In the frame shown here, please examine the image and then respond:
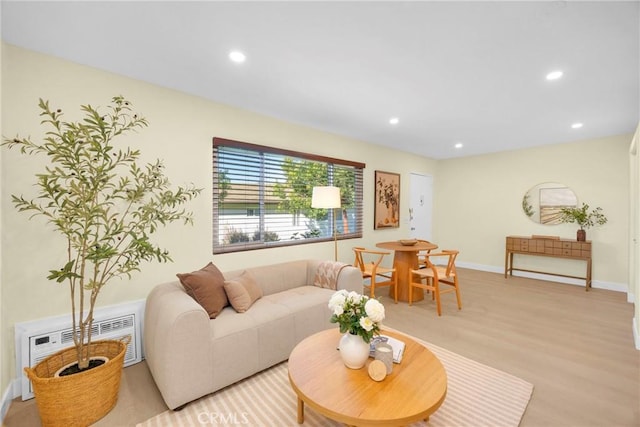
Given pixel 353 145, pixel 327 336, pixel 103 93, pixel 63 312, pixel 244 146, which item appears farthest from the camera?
pixel 353 145

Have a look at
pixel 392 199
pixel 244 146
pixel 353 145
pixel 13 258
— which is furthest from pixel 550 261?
pixel 13 258

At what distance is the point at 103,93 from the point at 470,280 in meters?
5.81

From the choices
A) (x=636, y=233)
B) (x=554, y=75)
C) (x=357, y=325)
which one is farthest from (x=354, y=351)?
(x=636, y=233)

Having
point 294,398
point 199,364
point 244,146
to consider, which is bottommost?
point 294,398

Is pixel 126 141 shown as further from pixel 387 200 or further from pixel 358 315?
pixel 387 200

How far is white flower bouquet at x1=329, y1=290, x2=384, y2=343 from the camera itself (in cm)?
152

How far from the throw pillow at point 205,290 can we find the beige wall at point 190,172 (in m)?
0.51

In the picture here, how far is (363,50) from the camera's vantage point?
6.59ft

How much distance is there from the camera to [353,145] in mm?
4430

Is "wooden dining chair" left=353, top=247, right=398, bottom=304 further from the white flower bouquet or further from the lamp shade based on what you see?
the white flower bouquet

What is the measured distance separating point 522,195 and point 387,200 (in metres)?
2.73

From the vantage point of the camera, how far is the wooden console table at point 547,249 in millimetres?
4355

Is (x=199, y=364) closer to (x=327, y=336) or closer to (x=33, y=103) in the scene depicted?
(x=327, y=336)

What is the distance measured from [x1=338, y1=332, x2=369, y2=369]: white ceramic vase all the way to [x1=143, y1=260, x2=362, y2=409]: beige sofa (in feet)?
2.81
